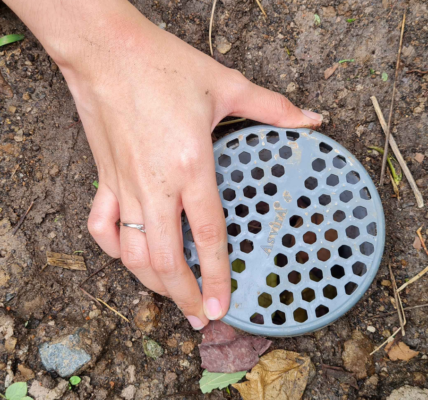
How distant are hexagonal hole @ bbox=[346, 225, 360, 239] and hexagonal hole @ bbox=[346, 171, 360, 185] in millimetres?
211

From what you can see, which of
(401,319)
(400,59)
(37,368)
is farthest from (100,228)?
(400,59)

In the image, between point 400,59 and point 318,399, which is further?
point 400,59

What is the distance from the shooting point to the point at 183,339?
1.97 meters

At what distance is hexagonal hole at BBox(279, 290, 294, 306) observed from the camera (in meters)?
1.90

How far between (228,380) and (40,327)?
36.3 inches

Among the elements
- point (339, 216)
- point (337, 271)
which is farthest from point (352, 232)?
point (337, 271)

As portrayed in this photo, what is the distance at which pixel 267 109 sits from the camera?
1807 mm

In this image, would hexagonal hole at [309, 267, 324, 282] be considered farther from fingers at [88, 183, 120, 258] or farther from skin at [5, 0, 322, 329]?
fingers at [88, 183, 120, 258]

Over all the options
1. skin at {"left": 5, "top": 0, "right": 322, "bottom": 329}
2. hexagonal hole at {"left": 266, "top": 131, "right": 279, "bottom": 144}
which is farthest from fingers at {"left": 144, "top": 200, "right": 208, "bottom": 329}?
hexagonal hole at {"left": 266, "top": 131, "right": 279, "bottom": 144}

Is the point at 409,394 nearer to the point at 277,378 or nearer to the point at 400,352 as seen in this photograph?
the point at 400,352

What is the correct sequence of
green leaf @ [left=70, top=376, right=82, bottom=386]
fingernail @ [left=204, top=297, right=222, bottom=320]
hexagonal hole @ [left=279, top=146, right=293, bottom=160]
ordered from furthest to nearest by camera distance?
1. hexagonal hole @ [left=279, top=146, right=293, bottom=160]
2. green leaf @ [left=70, top=376, right=82, bottom=386]
3. fingernail @ [left=204, top=297, right=222, bottom=320]

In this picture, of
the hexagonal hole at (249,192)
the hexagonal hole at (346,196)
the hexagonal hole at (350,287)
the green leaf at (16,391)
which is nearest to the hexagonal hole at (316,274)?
the hexagonal hole at (350,287)

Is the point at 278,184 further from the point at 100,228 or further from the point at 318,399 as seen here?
the point at 318,399

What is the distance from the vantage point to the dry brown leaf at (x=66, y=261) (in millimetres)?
2018
